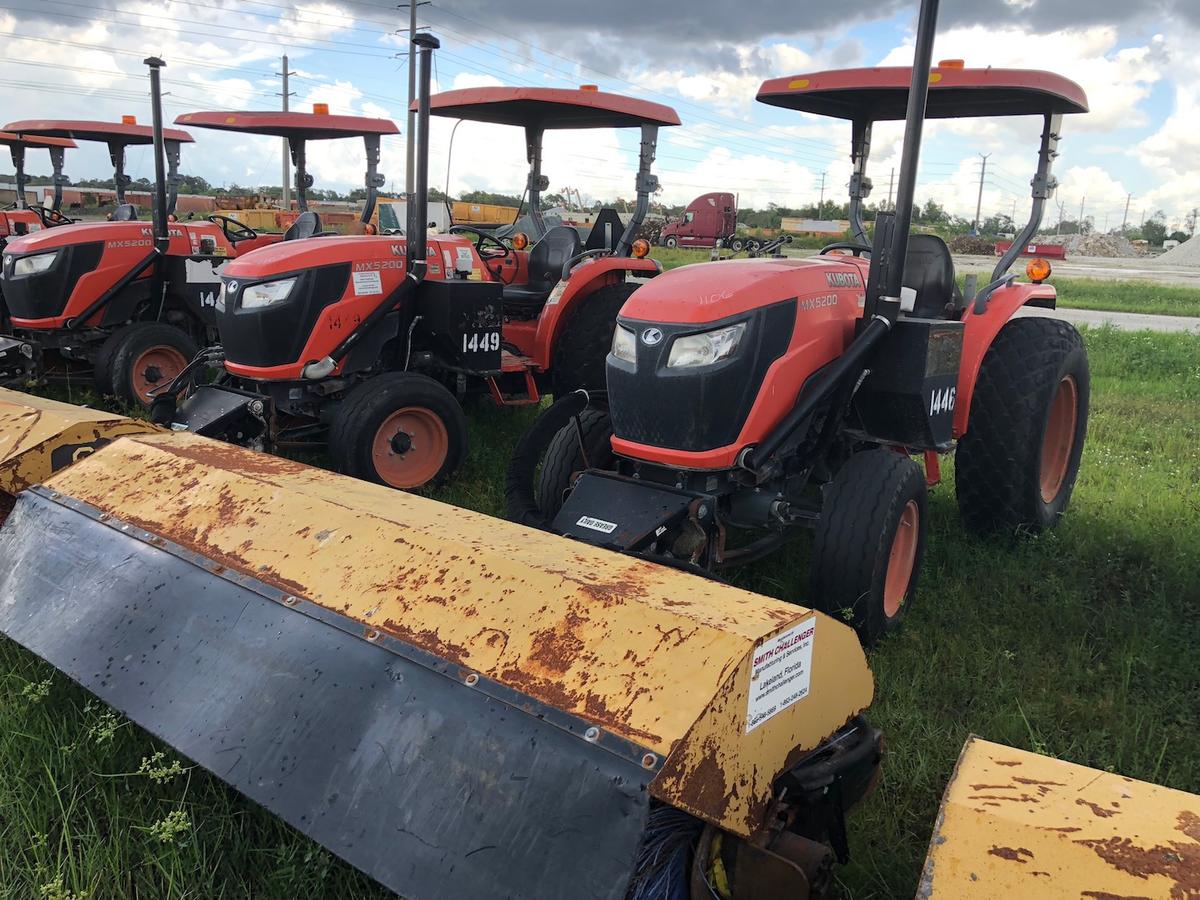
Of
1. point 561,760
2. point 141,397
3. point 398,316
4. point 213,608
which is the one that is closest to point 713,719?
point 561,760

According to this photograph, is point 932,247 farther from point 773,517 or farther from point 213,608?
point 213,608

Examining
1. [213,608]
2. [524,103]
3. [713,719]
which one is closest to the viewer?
[713,719]

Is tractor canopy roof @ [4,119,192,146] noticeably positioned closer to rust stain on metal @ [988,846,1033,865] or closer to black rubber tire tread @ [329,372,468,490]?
black rubber tire tread @ [329,372,468,490]

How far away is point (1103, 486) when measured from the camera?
5.03 m

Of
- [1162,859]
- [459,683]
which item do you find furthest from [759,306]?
[1162,859]

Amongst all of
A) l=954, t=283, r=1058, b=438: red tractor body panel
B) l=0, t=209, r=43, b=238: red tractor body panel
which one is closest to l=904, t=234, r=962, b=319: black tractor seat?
l=954, t=283, r=1058, b=438: red tractor body panel

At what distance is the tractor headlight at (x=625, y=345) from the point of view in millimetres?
3189

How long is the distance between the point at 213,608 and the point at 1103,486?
439 cm

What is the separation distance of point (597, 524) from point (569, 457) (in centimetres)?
64

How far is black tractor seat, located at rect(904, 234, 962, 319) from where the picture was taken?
3.97 meters

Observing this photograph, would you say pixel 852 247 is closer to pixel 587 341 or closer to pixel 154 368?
pixel 587 341

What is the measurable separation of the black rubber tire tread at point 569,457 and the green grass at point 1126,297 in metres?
13.3

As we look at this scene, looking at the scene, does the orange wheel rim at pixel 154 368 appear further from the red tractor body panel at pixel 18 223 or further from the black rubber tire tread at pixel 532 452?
the red tractor body panel at pixel 18 223

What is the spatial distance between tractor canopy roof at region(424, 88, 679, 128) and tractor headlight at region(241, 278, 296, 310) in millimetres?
1123
